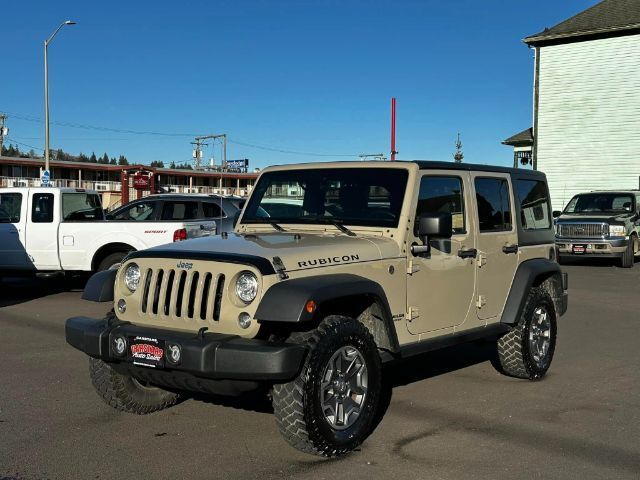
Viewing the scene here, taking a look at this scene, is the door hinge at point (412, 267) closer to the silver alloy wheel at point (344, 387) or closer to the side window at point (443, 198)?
the side window at point (443, 198)

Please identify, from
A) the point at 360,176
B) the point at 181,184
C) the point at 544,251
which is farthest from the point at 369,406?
the point at 181,184

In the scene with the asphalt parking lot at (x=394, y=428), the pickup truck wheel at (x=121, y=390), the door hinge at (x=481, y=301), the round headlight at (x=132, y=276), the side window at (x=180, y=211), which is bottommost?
the asphalt parking lot at (x=394, y=428)

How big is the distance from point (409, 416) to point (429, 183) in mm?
1783

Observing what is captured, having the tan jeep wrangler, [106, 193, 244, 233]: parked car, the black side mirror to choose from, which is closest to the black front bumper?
the tan jeep wrangler

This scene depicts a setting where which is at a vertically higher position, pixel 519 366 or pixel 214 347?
pixel 214 347

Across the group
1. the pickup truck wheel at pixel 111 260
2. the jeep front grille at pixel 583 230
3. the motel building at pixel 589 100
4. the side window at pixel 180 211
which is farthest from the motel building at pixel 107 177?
the pickup truck wheel at pixel 111 260

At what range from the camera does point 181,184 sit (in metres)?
71.4

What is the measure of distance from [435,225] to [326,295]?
3.85 feet

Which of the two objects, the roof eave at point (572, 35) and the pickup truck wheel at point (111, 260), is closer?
the pickup truck wheel at point (111, 260)

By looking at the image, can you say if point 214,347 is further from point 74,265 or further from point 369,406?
point 74,265

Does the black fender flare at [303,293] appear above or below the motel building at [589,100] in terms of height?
below

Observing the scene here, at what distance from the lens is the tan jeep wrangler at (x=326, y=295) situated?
430 centimetres

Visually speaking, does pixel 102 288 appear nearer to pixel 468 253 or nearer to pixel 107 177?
pixel 468 253

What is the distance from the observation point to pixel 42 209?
1257cm
